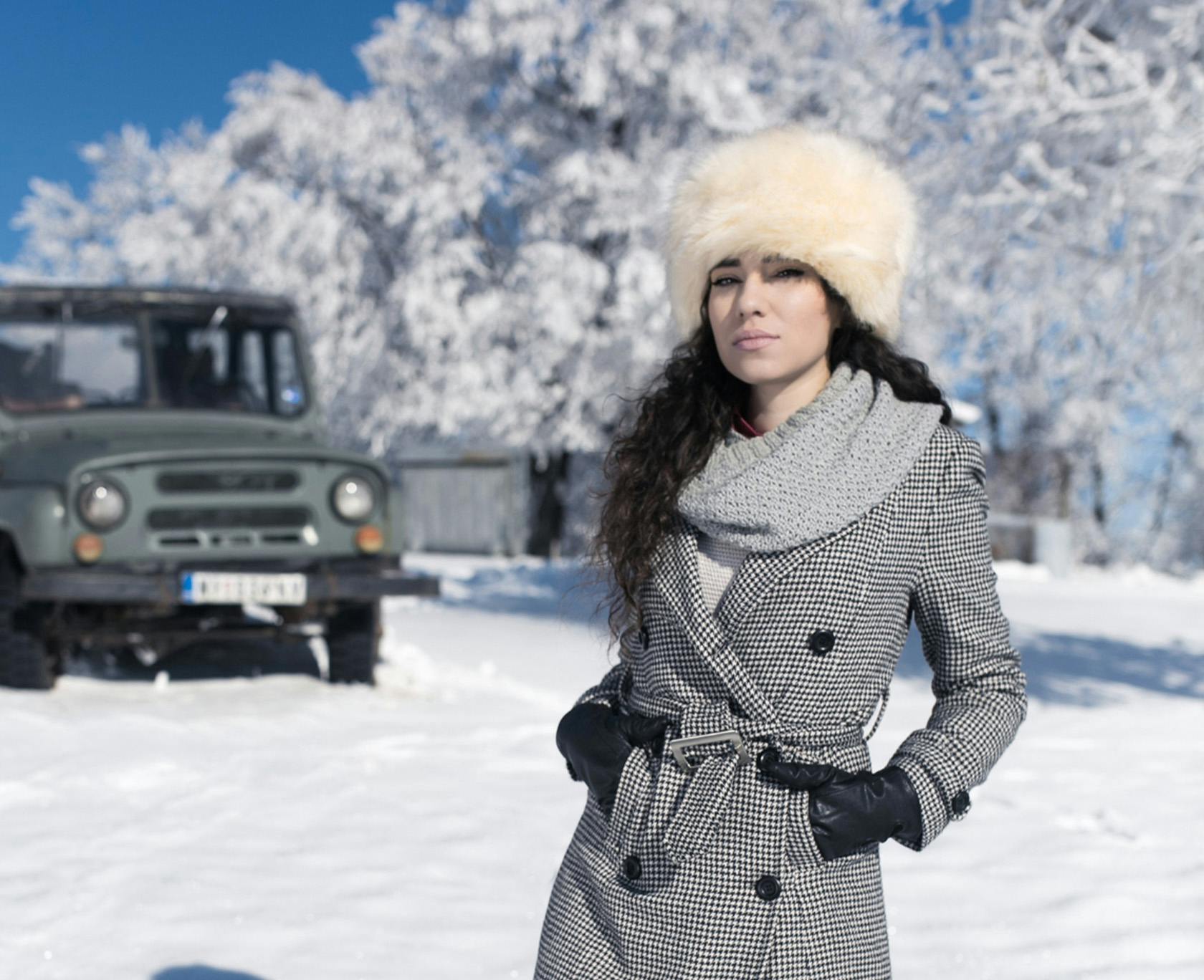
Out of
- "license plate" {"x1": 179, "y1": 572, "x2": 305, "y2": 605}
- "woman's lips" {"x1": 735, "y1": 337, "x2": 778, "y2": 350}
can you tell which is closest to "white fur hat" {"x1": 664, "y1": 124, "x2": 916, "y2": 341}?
"woman's lips" {"x1": 735, "y1": 337, "x2": 778, "y2": 350}

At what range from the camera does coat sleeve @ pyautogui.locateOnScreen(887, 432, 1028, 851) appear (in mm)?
1774

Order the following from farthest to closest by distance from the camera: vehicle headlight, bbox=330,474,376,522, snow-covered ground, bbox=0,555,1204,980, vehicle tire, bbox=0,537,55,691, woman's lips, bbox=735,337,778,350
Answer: vehicle headlight, bbox=330,474,376,522 < vehicle tire, bbox=0,537,55,691 < snow-covered ground, bbox=0,555,1204,980 < woman's lips, bbox=735,337,778,350

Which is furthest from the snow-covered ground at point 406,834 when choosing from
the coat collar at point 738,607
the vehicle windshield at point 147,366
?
the vehicle windshield at point 147,366

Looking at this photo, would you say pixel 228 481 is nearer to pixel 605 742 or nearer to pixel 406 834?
pixel 406 834

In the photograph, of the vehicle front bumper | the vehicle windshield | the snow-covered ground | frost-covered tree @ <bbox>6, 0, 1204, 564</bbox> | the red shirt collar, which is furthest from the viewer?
frost-covered tree @ <bbox>6, 0, 1204, 564</bbox>

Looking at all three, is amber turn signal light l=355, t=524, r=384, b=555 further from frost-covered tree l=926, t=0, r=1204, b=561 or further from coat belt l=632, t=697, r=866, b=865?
coat belt l=632, t=697, r=866, b=865

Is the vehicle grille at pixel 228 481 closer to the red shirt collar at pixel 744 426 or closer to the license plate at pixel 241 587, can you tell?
the license plate at pixel 241 587

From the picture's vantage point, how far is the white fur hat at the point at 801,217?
1923 millimetres

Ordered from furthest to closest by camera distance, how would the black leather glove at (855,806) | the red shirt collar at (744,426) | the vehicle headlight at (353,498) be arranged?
the vehicle headlight at (353,498), the red shirt collar at (744,426), the black leather glove at (855,806)

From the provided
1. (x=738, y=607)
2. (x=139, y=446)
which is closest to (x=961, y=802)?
(x=738, y=607)

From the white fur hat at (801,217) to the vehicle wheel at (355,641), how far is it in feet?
19.2

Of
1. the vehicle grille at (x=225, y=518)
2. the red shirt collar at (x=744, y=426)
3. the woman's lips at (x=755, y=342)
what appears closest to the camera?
the woman's lips at (x=755, y=342)

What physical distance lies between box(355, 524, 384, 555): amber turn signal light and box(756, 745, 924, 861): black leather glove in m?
5.95

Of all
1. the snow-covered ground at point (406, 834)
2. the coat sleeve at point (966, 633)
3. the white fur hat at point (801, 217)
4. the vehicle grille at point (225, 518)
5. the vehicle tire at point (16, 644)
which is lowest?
the snow-covered ground at point (406, 834)
